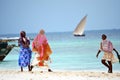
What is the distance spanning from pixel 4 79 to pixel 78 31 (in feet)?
262

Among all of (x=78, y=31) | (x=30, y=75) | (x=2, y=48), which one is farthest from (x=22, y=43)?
(x=78, y=31)

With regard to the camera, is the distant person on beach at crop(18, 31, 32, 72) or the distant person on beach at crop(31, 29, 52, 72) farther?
the distant person on beach at crop(18, 31, 32, 72)

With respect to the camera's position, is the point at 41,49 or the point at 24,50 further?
the point at 24,50

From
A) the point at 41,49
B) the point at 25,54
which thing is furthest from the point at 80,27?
the point at 41,49

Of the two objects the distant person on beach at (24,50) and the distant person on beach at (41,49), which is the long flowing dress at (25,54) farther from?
the distant person on beach at (41,49)

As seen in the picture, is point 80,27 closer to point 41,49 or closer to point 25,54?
point 25,54

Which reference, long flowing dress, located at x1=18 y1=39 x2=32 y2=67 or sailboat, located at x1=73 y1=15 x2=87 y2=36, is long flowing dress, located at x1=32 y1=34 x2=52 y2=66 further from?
sailboat, located at x1=73 y1=15 x2=87 y2=36

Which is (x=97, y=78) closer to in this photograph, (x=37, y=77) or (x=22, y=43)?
(x=37, y=77)

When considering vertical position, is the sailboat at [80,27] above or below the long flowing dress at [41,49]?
above

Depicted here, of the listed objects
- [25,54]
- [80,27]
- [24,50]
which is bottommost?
[25,54]

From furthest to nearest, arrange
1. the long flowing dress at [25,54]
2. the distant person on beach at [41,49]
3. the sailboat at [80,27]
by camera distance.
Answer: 1. the sailboat at [80,27]
2. the long flowing dress at [25,54]
3. the distant person on beach at [41,49]

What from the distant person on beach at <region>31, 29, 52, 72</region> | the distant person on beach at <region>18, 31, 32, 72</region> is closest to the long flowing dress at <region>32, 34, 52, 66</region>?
the distant person on beach at <region>31, 29, 52, 72</region>

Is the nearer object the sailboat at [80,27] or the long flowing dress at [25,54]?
the long flowing dress at [25,54]

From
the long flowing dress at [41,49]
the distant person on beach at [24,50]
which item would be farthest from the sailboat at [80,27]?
the long flowing dress at [41,49]
